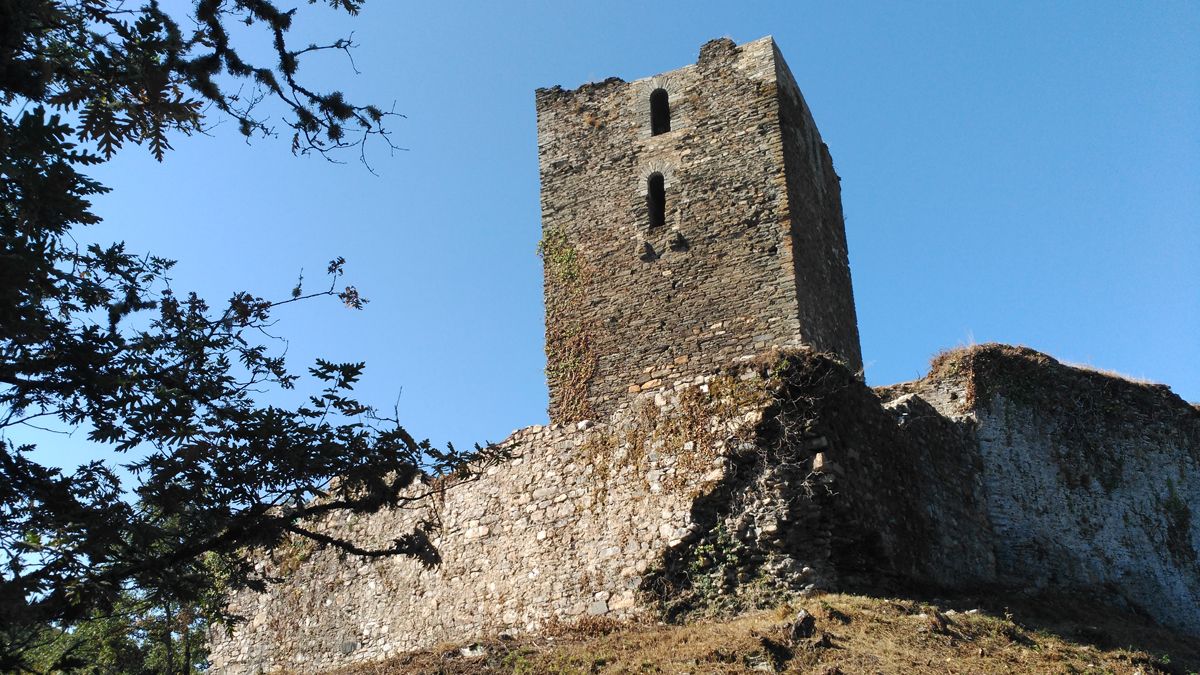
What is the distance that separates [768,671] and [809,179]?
10.5 meters

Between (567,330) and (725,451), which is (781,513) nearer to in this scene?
(725,451)

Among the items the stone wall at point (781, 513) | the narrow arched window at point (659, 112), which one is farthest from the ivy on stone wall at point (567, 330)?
the stone wall at point (781, 513)

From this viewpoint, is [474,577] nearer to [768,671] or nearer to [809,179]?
[768,671]

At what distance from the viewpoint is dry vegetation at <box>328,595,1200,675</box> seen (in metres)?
9.62

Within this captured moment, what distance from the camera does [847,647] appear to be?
9.71 meters

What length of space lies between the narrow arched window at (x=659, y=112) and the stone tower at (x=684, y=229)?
2 cm

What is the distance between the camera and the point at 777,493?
11383 millimetres

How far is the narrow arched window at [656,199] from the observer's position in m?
17.7

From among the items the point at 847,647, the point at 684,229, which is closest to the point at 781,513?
the point at 847,647

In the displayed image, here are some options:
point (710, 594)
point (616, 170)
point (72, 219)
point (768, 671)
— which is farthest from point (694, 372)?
point (72, 219)

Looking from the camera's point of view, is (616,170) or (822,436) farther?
(616,170)

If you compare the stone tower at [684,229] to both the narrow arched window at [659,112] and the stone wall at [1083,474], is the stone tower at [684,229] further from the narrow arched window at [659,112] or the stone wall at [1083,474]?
the stone wall at [1083,474]

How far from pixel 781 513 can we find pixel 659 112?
30.7 feet

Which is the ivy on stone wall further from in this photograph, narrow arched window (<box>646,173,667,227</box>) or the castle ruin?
narrow arched window (<box>646,173,667,227</box>)
